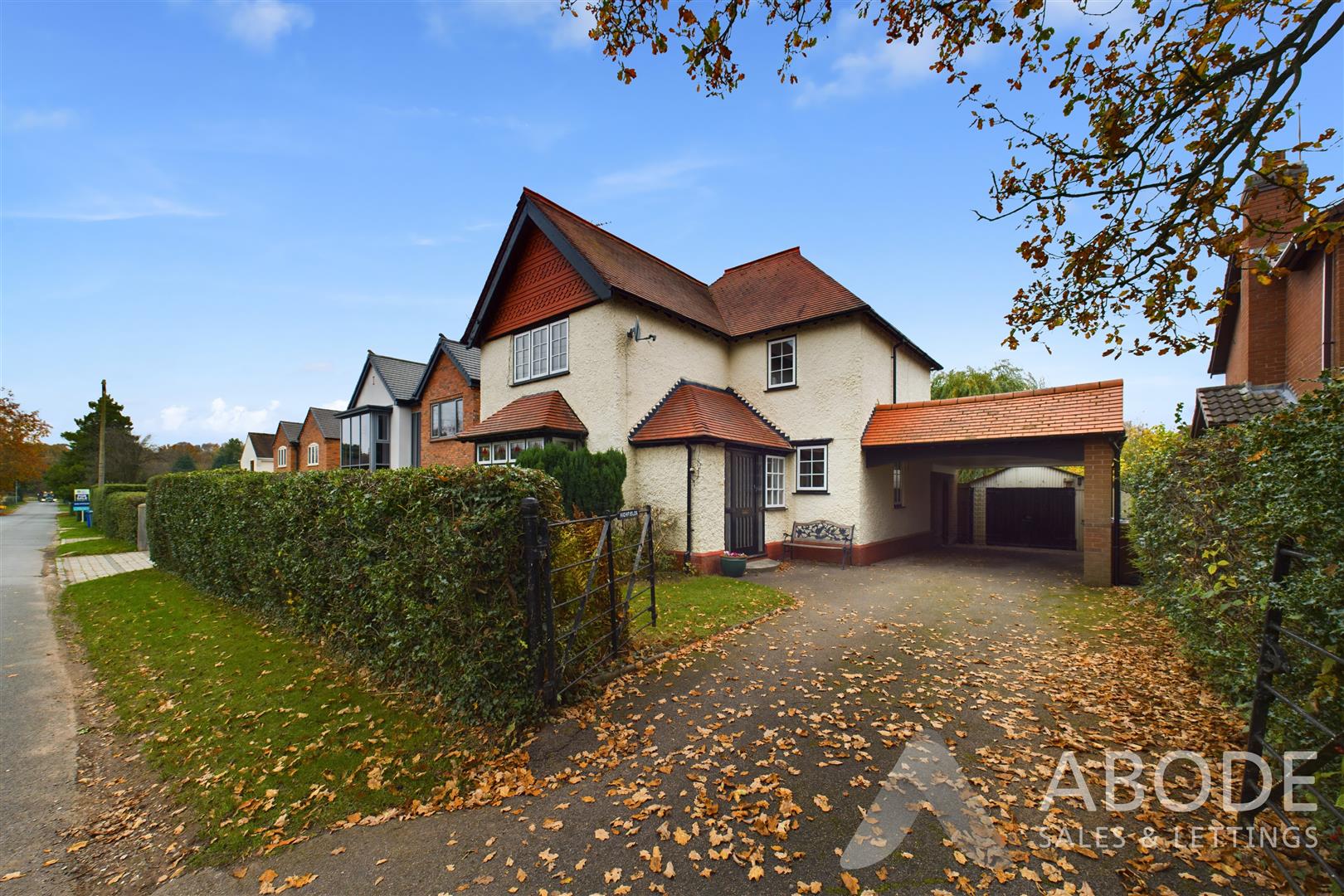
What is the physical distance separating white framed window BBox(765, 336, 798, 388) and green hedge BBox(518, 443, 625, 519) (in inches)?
229

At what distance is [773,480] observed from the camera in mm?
15008

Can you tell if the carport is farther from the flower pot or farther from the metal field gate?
the metal field gate

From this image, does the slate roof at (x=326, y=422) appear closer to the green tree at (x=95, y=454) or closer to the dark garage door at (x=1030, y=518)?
the green tree at (x=95, y=454)

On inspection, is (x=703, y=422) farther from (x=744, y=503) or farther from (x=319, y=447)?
(x=319, y=447)

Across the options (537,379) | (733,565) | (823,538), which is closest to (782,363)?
(823,538)

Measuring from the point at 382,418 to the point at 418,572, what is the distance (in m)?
24.4

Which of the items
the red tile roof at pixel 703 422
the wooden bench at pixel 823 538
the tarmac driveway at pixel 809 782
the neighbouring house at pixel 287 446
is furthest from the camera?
the neighbouring house at pixel 287 446

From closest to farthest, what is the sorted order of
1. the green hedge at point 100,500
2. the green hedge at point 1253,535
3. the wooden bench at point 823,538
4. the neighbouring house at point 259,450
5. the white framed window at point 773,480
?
the green hedge at point 1253,535
the wooden bench at point 823,538
the white framed window at point 773,480
the green hedge at point 100,500
the neighbouring house at point 259,450

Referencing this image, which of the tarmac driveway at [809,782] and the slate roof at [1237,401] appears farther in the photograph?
the slate roof at [1237,401]

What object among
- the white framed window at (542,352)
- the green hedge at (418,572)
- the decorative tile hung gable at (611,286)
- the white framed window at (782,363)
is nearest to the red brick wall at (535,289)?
the decorative tile hung gable at (611,286)

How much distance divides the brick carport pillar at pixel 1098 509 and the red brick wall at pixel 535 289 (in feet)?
40.9

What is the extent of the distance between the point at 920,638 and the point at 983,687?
177cm

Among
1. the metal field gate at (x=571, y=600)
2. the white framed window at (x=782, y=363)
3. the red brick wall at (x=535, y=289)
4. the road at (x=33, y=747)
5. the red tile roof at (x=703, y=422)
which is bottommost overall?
the road at (x=33, y=747)

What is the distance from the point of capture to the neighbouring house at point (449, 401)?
2042 centimetres
